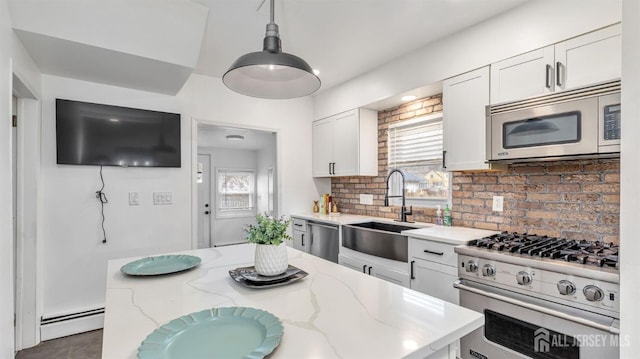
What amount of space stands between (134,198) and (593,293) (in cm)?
347

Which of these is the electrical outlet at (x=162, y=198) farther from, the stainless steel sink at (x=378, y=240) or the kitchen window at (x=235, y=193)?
the kitchen window at (x=235, y=193)

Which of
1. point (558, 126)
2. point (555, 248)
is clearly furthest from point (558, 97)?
point (555, 248)

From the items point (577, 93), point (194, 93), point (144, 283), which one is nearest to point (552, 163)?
point (577, 93)

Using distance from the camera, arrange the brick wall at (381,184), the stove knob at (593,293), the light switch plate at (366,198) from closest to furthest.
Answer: the stove knob at (593,293), the brick wall at (381,184), the light switch plate at (366,198)

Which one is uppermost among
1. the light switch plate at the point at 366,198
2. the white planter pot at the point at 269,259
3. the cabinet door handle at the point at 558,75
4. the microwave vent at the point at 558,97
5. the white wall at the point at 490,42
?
the white wall at the point at 490,42

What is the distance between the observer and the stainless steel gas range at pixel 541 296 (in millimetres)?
1466

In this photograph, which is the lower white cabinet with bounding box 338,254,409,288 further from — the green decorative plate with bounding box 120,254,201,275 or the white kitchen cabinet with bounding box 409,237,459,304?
the green decorative plate with bounding box 120,254,201,275

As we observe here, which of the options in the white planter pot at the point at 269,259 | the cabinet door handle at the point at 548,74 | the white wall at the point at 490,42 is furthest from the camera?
the cabinet door handle at the point at 548,74

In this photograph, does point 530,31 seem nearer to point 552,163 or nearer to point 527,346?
point 552,163

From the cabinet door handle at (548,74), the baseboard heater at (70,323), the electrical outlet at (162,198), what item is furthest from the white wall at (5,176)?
the cabinet door handle at (548,74)

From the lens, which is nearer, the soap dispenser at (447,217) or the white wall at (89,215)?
the white wall at (89,215)

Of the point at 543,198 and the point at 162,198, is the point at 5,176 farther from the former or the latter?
the point at 543,198

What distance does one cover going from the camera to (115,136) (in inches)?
113

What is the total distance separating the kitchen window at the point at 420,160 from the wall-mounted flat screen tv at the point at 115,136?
2.34m
